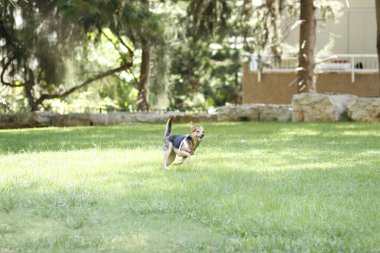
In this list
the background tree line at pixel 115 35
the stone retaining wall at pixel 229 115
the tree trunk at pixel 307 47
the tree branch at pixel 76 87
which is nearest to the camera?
the stone retaining wall at pixel 229 115

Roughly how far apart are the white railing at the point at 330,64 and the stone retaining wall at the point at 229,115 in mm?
4843

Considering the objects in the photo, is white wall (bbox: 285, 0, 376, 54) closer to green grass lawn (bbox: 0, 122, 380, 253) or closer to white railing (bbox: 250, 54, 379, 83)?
white railing (bbox: 250, 54, 379, 83)

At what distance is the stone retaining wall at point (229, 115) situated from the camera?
19.7 m

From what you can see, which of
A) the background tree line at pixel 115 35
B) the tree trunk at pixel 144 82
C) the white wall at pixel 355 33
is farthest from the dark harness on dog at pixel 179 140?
the white wall at pixel 355 33

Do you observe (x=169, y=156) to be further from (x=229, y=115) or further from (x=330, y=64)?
(x=330, y=64)

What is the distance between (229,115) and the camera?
2128 centimetres

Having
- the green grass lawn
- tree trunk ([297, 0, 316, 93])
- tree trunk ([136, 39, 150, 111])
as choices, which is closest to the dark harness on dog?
the green grass lawn

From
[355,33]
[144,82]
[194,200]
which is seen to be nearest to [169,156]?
[194,200]

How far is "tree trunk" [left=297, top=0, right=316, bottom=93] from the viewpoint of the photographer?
846 inches

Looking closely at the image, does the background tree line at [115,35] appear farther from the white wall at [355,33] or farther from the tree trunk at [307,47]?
the white wall at [355,33]

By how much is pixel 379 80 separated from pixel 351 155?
15918mm

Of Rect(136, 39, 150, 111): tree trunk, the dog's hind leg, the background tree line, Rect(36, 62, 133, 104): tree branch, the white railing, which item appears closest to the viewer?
the dog's hind leg

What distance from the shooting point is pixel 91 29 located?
2208 centimetres

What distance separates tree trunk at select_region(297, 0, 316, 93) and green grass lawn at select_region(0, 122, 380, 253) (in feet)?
32.2
